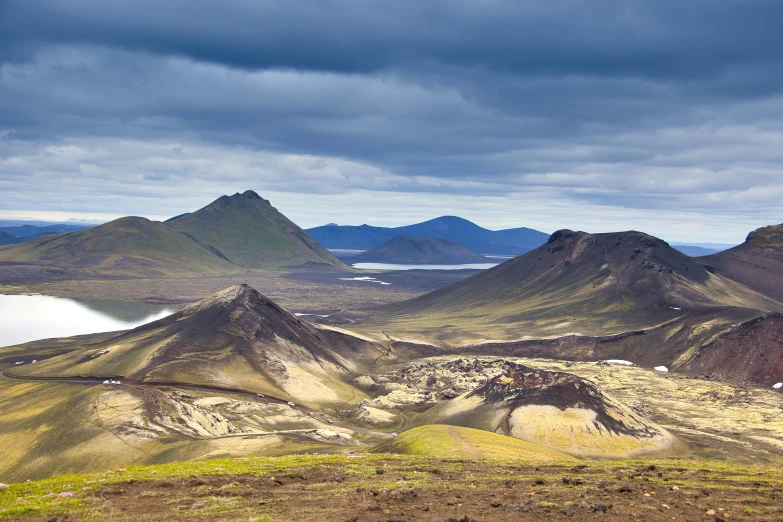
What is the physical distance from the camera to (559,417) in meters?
80.2

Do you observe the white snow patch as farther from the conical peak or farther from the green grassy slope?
the green grassy slope

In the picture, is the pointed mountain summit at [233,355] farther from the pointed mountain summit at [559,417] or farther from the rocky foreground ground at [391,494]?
the rocky foreground ground at [391,494]

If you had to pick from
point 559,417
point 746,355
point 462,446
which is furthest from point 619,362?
point 462,446

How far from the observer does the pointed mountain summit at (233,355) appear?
118500mm

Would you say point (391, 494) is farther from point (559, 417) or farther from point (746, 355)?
point (746, 355)

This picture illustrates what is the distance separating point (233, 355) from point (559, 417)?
7706 cm

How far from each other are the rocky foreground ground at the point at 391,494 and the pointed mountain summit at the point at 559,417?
1368 inches

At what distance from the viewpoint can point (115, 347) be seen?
13275 cm

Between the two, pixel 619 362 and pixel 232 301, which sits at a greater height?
pixel 232 301

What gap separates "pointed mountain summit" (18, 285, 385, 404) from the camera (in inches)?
4665

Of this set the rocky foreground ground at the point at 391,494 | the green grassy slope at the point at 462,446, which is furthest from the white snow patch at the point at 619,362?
the rocky foreground ground at the point at 391,494

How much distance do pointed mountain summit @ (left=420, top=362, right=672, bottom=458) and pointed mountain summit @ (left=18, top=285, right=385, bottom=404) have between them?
42.8 metres

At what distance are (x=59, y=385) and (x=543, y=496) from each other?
324 ft

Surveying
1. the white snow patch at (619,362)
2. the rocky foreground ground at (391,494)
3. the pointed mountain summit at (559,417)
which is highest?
the rocky foreground ground at (391,494)
